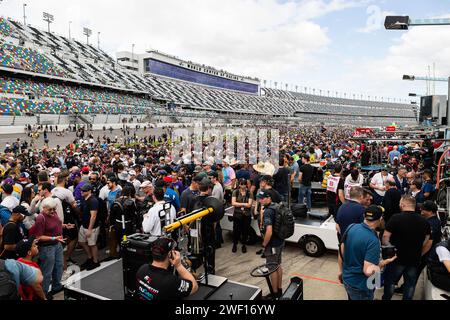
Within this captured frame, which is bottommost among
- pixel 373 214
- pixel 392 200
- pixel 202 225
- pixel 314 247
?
pixel 314 247

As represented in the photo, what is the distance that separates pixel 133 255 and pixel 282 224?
6.39 ft

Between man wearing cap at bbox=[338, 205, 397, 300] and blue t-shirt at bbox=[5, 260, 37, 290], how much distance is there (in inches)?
128

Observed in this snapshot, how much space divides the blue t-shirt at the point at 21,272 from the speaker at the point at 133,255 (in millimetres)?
899

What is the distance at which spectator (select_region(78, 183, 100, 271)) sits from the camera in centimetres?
524

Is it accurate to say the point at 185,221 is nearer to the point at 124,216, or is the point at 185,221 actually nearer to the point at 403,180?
the point at 124,216

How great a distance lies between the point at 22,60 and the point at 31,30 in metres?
16.5

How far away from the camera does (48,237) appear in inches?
168

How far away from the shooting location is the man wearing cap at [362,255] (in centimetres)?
301

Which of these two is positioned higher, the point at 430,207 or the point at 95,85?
the point at 95,85

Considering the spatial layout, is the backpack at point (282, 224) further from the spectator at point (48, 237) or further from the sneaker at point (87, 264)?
the sneaker at point (87, 264)

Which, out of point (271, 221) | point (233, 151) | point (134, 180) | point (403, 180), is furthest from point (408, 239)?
point (233, 151)

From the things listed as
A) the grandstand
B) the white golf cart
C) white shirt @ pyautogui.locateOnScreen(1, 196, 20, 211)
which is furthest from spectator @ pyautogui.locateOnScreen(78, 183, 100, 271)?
the grandstand
